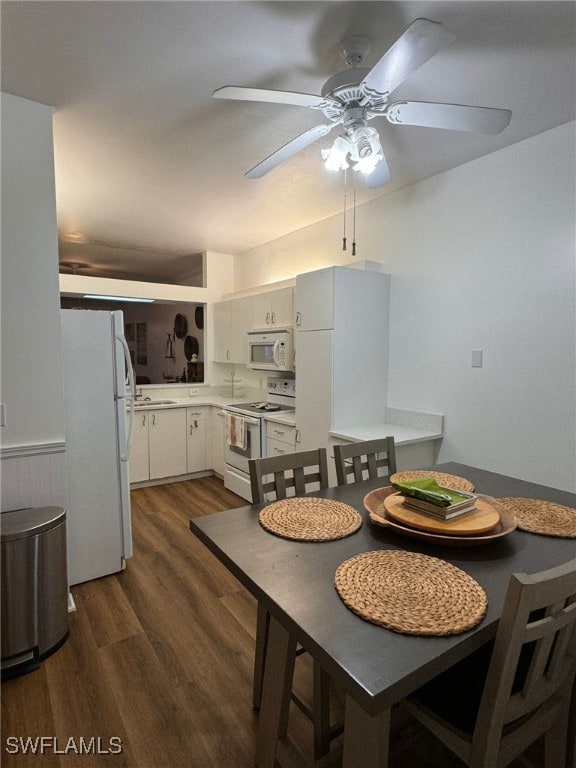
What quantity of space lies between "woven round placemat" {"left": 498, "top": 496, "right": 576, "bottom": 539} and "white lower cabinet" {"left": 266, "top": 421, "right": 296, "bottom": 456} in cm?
195

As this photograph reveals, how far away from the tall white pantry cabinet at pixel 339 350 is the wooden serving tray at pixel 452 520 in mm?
1568

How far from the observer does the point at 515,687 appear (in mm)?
1161

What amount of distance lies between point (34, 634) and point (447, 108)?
282 cm

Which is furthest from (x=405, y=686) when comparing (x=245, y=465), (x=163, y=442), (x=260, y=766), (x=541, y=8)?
(x=163, y=442)

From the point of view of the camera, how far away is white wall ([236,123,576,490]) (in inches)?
A: 88.9

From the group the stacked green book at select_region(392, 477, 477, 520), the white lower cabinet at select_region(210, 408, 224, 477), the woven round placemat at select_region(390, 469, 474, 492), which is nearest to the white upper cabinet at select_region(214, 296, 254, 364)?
the white lower cabinet at select_region(210, 408, 224, 477)

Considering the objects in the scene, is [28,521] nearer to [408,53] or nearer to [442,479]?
[442,479]

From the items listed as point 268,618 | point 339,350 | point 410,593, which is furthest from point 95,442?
point 410,593

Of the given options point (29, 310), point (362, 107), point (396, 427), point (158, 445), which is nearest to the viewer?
point (362, 107)

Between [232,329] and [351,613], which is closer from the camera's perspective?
[351,613]

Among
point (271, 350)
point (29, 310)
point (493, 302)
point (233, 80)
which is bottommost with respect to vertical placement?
point (271, 350)

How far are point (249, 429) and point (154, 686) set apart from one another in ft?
7.47

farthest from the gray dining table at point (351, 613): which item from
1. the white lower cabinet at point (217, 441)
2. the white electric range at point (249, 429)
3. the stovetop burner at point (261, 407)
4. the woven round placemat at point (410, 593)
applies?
the white lower cabinet at point (217, 441)

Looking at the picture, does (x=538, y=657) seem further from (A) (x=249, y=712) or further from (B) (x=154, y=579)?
(B) (x=154, y=579)
